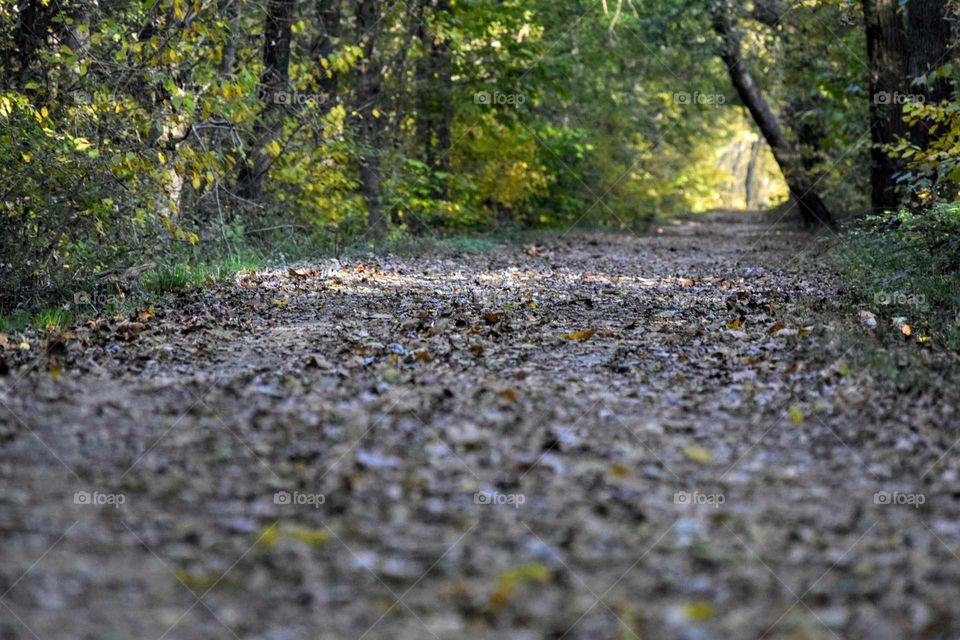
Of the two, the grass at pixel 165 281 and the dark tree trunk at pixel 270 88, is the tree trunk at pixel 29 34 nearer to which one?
the grass at pixel 165 281

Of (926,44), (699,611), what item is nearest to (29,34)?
(699,611)

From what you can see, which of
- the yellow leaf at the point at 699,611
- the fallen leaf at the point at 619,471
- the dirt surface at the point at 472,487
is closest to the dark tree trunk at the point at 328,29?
the dirt surface at the point at 472,487

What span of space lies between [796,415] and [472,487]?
208cm

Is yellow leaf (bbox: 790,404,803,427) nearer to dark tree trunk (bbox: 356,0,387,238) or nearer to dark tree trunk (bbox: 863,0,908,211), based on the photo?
dark tree trunk (bbox: 863,0,908,211)

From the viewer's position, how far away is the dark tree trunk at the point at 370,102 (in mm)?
17781

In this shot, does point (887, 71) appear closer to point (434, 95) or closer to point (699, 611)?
point (434, 95)

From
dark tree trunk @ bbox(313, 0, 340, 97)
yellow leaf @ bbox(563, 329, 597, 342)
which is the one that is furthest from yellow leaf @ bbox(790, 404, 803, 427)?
dark tree trunk @ bbox(313, 0, 340, 97)

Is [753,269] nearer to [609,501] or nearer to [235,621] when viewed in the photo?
[609,501]

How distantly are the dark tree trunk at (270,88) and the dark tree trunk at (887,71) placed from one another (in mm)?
8896

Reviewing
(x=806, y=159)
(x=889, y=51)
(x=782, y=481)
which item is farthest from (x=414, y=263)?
(x=806, y=159)

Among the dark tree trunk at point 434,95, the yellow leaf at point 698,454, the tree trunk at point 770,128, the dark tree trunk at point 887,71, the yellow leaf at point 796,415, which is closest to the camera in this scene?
the yellow leaf at point 698,454

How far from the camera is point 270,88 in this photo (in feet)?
46.5

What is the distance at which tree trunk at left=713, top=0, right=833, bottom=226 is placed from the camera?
2262 cm

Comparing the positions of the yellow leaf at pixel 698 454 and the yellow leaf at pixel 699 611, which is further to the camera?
the yellow leaf at pixel 698 454
